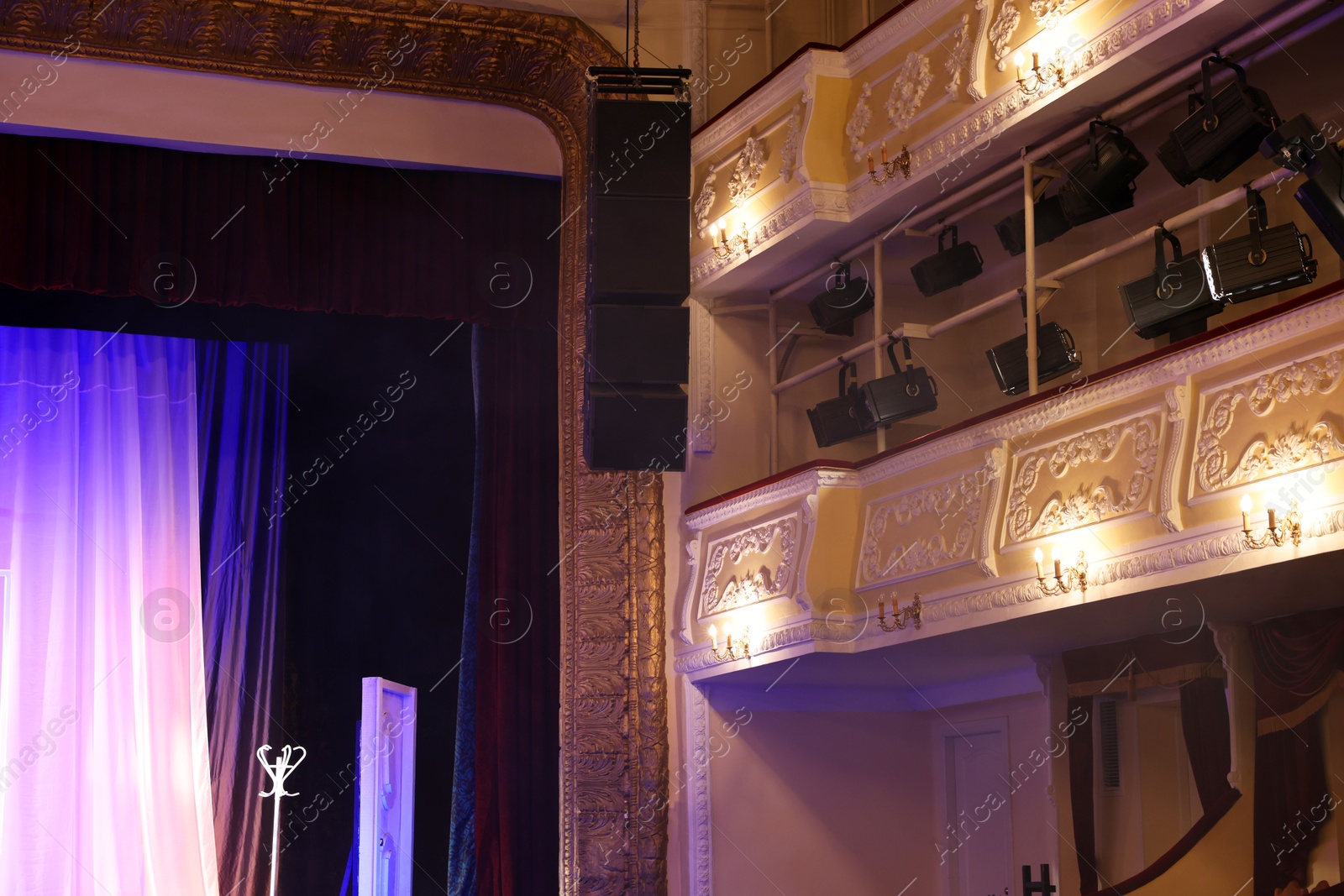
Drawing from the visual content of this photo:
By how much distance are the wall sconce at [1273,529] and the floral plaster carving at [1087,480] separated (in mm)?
468

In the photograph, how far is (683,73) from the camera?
237 inches

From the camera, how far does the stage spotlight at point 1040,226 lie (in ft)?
20.6

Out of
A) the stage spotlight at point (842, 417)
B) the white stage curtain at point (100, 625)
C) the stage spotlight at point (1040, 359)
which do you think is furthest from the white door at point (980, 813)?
the white stage curtain at point (100, 625)

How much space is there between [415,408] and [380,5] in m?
2.27

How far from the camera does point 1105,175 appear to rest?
573 centimetres

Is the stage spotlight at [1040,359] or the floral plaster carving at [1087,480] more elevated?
the stage spotlight at [1040,359]

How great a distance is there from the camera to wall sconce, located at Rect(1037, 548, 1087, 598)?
5.18 m

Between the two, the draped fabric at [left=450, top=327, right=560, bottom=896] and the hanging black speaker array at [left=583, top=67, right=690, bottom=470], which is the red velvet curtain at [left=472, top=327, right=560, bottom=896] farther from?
the hanging black speaker array at [left=583, top=67, right=690, bottom=470]

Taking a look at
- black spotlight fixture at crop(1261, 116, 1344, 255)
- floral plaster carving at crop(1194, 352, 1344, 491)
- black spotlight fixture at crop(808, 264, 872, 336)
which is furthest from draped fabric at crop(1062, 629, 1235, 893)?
black spotlight fixture at crop(1261, 116, 1344, 255)

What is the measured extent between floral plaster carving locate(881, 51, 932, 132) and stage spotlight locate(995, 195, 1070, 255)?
656mm

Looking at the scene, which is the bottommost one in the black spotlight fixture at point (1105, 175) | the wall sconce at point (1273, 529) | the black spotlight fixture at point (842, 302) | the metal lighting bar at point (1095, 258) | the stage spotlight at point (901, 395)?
the wall sconce at point (1273, 529)

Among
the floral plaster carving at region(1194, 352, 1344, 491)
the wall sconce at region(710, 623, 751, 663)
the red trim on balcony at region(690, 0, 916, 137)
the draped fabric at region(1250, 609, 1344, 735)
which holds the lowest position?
the draped fabric at region(1250, 609, 1344, 735)

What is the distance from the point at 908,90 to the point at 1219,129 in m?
1.60

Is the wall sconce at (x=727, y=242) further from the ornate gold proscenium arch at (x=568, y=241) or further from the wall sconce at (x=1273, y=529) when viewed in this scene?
the wall sconce at (x=1273, y=529)
